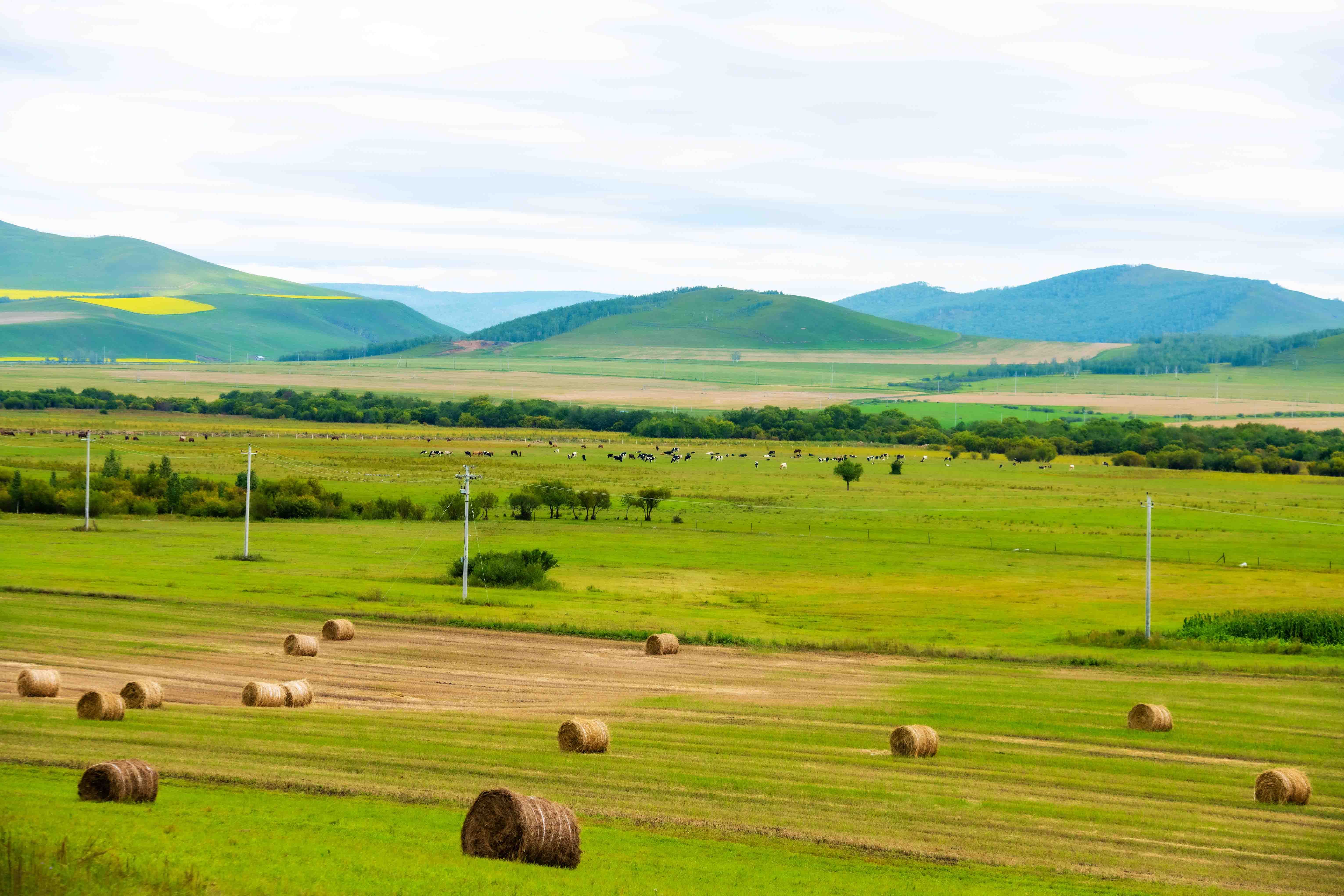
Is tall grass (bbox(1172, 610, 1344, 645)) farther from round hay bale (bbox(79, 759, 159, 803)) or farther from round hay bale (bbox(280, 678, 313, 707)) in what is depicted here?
round hay bale (bbox(79, 759, 159, 803))

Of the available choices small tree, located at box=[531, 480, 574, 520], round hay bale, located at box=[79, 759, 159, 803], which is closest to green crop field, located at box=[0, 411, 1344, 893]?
round hay bale, located at box=[79, 759, 159, 803]

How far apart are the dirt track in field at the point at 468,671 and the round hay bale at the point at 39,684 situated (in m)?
0.29

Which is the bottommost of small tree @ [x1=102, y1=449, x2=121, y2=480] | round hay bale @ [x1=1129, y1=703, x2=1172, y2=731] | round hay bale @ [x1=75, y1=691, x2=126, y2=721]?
round hay bale @ [x1=1129, y1=703, x2=1172, y2=731]

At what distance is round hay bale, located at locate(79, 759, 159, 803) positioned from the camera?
1720 cm

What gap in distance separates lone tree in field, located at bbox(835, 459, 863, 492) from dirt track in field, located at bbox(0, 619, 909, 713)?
6801cm

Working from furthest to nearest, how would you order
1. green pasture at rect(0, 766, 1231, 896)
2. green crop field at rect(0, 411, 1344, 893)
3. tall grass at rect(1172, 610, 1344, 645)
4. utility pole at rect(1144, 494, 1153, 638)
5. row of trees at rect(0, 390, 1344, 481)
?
row of trees at rect(0, 390, 1344, 481) < tall grass at rect(1172, 610, 1344, 645) < utility pole at rect(1144, 494, 1153, 638) < green crop field at rect(0, 411, 1344, 893) < green pasture at rect(0, 766, 1231, 896)

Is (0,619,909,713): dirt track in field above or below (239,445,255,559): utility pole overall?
below

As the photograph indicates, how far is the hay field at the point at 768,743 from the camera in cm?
1880

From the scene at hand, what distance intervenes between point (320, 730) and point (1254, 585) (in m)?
44.7

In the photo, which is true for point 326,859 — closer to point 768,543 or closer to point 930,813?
point 930,813

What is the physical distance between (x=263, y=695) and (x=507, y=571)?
88.7 feet

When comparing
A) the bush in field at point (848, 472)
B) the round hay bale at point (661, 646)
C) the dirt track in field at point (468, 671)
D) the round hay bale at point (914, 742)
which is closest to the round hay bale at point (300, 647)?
the dirt track in field at point (468, 671)

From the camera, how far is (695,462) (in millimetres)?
135375

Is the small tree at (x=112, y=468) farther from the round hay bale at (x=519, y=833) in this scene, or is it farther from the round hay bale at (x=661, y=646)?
the round hay bale at (x=519, y=833)
